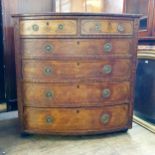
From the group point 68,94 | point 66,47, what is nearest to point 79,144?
point 68,94

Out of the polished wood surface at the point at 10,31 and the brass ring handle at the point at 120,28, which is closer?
the brass ring handle at the point at 120,28

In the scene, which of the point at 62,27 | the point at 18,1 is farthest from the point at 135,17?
the point at 18,1

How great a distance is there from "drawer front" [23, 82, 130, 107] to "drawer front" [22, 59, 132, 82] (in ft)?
0.19

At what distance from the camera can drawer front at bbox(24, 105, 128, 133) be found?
1.84m

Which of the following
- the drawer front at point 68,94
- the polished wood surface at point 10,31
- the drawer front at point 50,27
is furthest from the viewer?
the polished wood surface at point 10,31

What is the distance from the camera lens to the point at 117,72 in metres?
1.85

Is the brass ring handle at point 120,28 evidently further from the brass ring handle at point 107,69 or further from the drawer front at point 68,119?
the drawer front at point 68,119

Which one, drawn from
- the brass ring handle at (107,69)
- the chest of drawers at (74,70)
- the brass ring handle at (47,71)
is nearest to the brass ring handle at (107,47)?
the chest of drawers at (74,70)

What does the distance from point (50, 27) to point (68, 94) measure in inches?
21.9

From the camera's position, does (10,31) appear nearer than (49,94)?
No

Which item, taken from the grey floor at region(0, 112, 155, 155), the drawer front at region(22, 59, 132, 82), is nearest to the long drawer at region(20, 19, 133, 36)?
the drawer front at region(22, 59, 132, 82)

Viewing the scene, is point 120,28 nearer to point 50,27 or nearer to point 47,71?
point 50,27

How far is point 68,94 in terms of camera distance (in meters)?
1.81

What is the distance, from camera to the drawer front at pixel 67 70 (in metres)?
1.76
